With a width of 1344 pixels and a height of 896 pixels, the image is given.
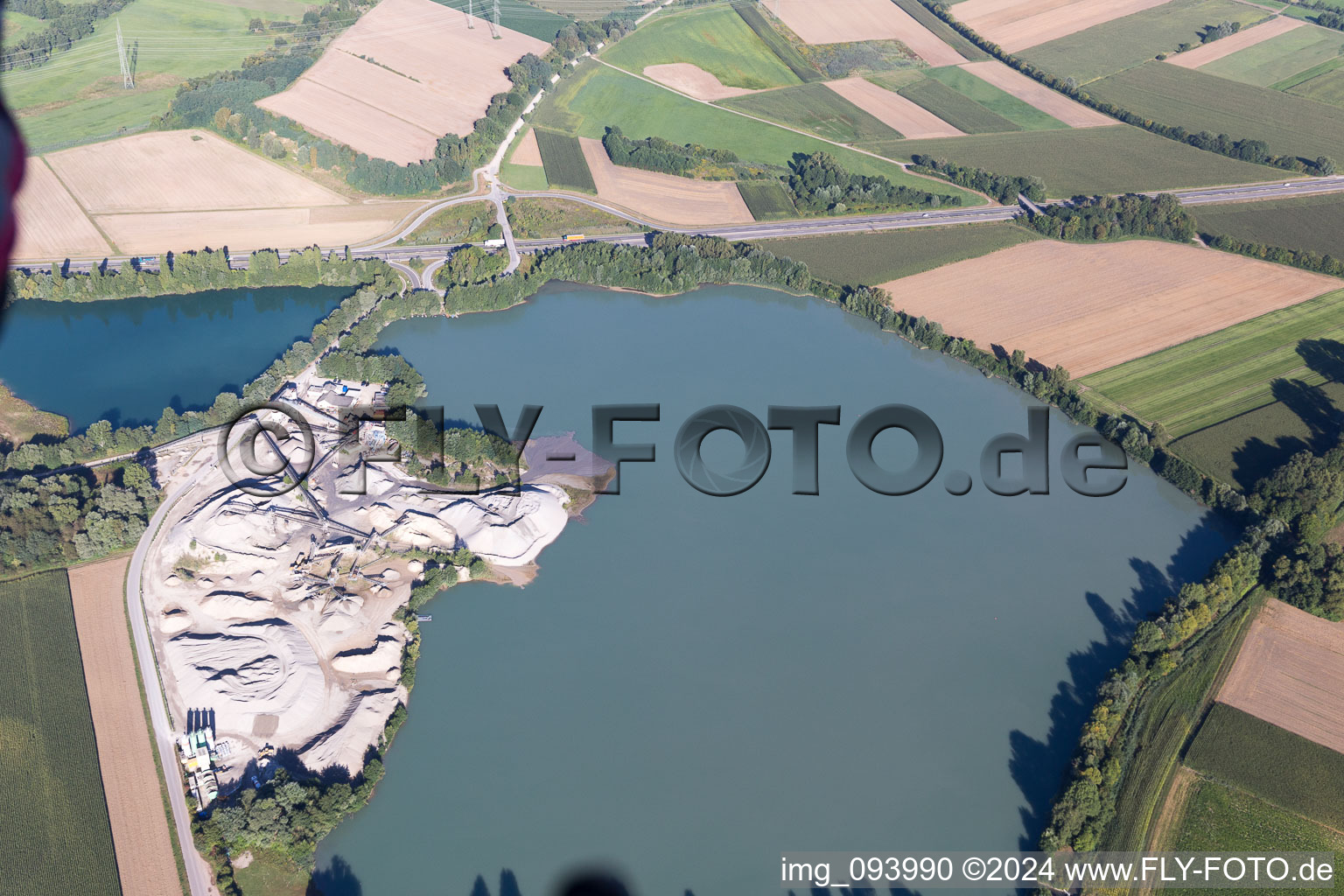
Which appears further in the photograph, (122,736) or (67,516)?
(67,516)

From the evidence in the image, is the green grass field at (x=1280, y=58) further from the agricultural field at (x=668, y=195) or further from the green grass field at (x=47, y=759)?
the green grass field at (x=47, y=759)

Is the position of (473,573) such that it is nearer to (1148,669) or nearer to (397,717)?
(397,717)

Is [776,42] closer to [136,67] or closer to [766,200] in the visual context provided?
[766,200]

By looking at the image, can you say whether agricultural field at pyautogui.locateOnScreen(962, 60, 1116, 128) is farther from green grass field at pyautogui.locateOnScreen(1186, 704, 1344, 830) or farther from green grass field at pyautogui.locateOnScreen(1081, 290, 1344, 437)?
green grass field at pyautogui.locateOnScreen(1186, 704, 1344, 830)

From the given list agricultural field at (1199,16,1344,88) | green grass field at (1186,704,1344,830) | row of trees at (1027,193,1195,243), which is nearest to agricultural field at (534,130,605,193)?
row of trees at (1027,193,1195,243)

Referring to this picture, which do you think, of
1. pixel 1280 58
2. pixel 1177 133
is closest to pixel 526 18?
pixel 1177 133

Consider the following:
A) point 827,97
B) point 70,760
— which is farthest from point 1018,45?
point 70,760

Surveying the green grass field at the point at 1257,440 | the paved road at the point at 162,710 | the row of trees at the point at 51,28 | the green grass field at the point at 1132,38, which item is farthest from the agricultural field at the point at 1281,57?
the row of trees at the point at 51,28
